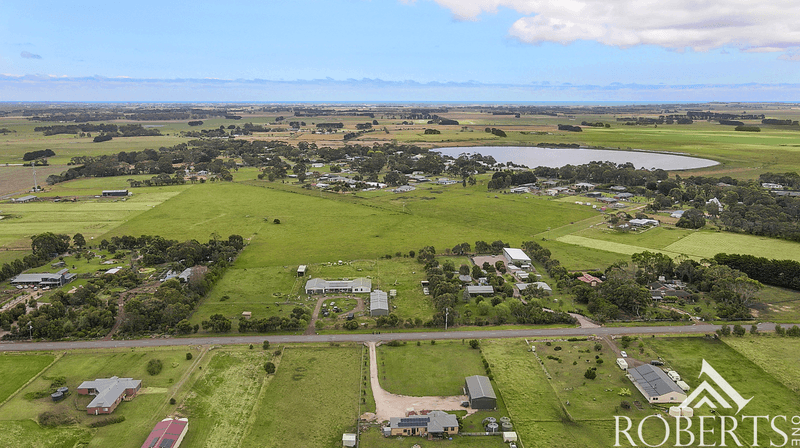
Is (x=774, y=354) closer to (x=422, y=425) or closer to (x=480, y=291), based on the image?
(x=480, y=291)

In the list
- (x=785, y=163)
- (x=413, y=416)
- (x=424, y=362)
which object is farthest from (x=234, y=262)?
(x=785, y=163)

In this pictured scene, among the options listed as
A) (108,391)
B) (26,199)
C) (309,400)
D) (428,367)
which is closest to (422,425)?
(428,367)

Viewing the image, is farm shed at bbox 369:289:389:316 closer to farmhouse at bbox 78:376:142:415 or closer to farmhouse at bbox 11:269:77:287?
farmhouse at bbox 78:376:142:415

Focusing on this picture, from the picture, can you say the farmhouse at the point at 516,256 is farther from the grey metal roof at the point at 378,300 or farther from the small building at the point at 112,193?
the small building at the point at 112,193

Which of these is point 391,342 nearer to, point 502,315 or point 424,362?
point 424,362

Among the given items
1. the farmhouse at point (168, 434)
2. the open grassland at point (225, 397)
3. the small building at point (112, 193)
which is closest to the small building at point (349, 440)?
the open grassland at point (225, 397)
